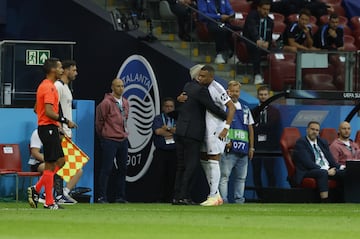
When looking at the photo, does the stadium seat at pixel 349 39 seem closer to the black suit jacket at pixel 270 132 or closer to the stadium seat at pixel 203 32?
the stadium seat at pixel 203 32

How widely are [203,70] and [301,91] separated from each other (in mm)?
4129

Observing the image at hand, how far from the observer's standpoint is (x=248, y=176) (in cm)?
2409

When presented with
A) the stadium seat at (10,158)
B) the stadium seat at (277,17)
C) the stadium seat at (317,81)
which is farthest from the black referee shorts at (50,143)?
the stadium seat at (277,17)

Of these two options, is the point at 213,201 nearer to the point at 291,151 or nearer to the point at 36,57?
the point at 291,151

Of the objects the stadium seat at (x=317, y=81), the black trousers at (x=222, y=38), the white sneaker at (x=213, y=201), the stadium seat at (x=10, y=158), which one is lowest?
the white sneaker at (x=213, y=201)

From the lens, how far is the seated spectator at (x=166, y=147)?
77.3 ft

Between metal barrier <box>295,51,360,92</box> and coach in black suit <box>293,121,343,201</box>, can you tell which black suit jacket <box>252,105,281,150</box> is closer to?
metal barrier <box>295,51,360,92</box>

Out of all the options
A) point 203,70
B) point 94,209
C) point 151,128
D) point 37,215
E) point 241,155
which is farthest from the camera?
point 151,128

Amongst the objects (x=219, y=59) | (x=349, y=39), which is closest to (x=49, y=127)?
(x=219, y=59)

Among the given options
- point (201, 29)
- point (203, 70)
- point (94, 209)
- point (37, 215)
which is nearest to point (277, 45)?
point (201, 29)

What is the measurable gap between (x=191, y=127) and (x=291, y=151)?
360 centimetres

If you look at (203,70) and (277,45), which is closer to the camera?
(203,70)

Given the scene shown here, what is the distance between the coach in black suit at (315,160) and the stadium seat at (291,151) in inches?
Result: 5.1

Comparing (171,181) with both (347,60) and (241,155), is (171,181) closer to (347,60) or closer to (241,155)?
(241,155)
